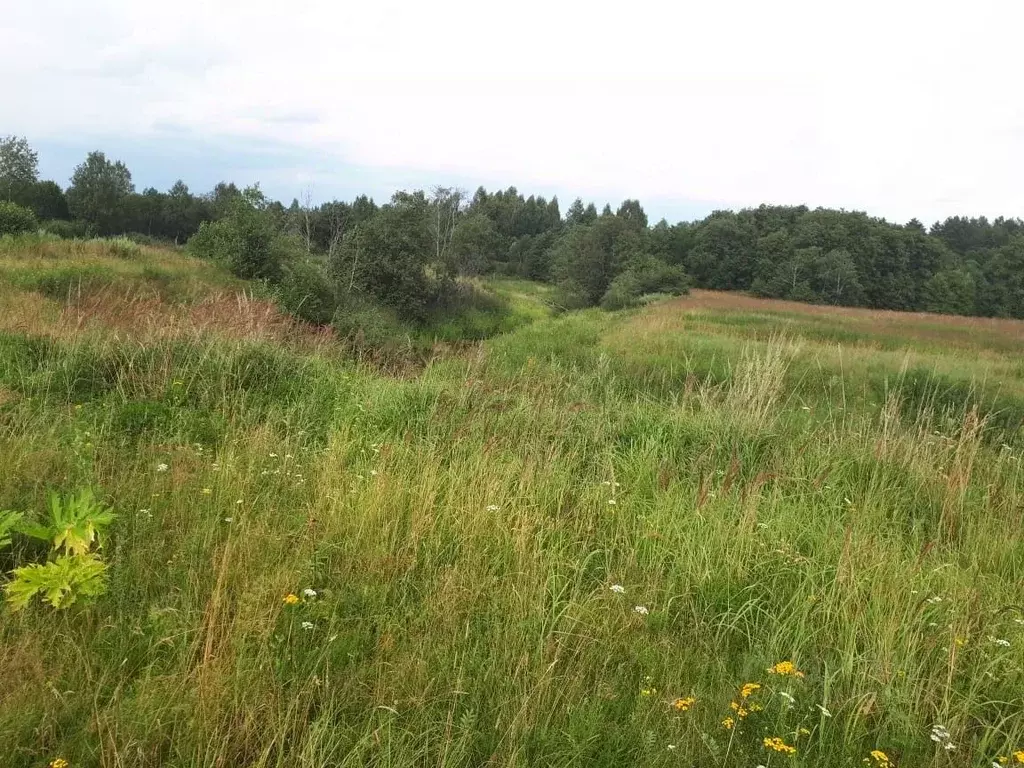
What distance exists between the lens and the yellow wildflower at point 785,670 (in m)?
2.25

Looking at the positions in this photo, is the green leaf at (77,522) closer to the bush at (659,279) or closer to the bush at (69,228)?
the bush at (69,228)

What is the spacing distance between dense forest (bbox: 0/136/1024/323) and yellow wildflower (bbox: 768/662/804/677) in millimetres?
22413

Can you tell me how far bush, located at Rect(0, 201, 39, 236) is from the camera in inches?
826

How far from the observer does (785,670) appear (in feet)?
7.39

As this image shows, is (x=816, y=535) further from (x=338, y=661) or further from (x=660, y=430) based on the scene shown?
(x=338, y=661)

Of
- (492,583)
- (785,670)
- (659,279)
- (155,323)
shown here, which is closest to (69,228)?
(659,279)

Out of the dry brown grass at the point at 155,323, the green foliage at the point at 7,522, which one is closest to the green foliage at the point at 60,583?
the green foliage at the point at 7,522

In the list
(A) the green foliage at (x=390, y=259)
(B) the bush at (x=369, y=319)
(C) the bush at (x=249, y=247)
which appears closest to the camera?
(B) the bush at (x=369, y=319)

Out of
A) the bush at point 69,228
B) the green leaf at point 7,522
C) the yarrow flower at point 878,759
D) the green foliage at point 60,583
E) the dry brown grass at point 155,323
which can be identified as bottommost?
the yarrow flower at point 878,759

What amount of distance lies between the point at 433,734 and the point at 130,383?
15.5 ft

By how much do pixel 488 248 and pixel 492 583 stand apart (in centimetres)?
5951

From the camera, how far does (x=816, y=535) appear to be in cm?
351

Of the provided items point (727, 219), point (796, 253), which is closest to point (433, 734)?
point (796, 253)

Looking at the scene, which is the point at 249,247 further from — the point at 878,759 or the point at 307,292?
the point at 878,759
